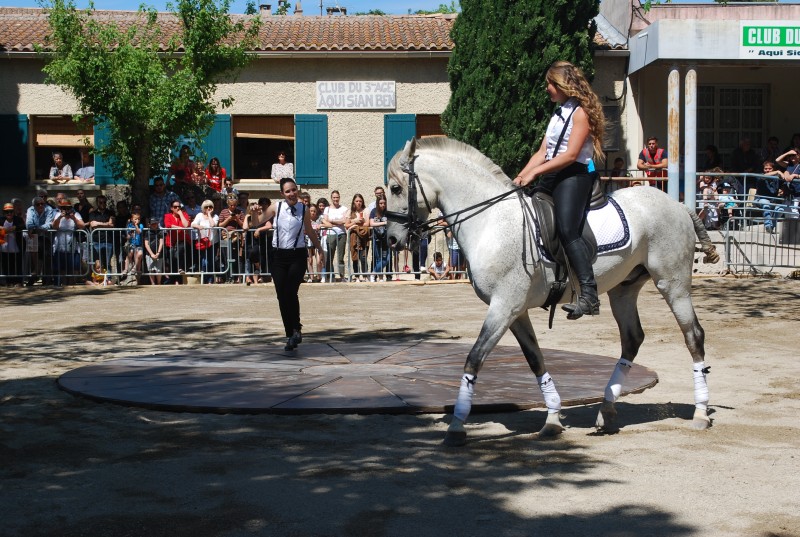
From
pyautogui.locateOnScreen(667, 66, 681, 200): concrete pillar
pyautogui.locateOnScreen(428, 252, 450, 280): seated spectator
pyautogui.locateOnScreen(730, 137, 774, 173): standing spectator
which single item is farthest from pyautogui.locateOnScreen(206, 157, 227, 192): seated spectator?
pyautogui.locateOnScreen(730, 137, 774, 173): standing spectator

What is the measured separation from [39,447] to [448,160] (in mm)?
3491

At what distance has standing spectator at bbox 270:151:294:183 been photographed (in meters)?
26.0

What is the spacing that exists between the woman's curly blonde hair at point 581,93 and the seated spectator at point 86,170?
65.8 feet

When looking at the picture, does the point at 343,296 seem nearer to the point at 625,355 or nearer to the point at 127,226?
the point at 127,226

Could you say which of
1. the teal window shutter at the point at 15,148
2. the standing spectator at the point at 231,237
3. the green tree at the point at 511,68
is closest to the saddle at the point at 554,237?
the standing spectator at the point at 231,237

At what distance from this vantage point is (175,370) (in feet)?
34.5

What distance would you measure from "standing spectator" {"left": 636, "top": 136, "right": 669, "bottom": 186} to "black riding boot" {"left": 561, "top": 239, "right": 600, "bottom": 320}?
15.8 metres

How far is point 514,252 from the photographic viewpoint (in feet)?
25.5

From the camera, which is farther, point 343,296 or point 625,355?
point 343,296

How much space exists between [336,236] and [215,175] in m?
4.91

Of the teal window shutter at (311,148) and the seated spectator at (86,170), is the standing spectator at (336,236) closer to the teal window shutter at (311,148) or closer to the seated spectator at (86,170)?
the teal window shutter at (311,148)

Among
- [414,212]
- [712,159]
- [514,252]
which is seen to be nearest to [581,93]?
[514,252]

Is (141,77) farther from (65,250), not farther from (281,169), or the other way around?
(281,169)

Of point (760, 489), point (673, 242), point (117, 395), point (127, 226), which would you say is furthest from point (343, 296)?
point (760, 489)
